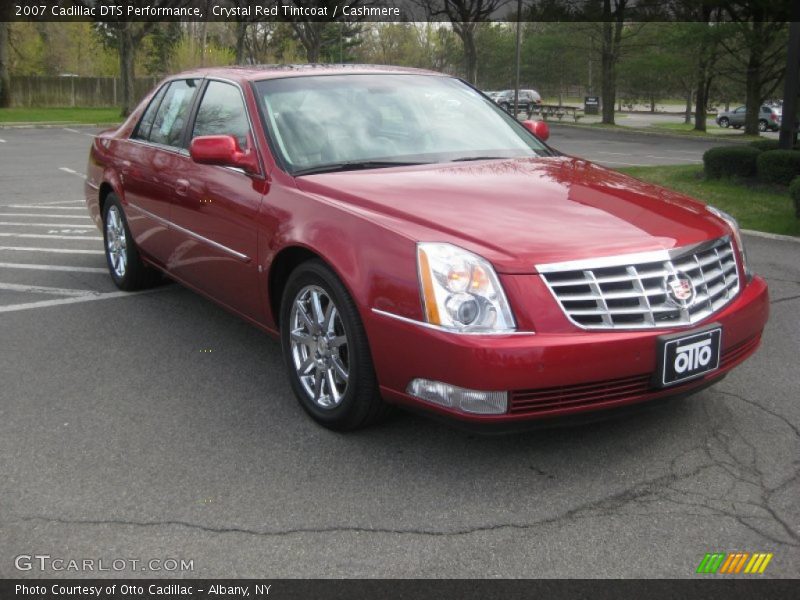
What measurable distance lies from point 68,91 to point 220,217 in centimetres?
5224

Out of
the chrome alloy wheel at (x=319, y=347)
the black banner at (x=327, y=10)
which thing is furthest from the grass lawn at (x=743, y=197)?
the black banner at (x=327, y=10)

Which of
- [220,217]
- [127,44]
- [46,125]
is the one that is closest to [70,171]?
[220,217]

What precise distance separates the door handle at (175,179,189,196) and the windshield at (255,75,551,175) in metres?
0.72

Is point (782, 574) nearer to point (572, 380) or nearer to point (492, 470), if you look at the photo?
point (572, 380)

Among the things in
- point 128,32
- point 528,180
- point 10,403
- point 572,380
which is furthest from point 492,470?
point 128,32

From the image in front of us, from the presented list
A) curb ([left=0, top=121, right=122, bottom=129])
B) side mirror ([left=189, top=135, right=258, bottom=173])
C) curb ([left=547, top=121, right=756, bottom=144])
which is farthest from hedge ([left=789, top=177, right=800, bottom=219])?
curb ([left=0, top=121, right=122, bottom=129])

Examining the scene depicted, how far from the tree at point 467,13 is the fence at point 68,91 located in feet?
58.3

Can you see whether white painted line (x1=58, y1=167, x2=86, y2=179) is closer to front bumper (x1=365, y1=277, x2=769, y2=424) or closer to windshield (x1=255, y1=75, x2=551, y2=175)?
windshield (x1=255, y1=75, x2=551, y2=175)

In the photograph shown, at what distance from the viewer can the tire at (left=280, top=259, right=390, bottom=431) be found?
136 inches

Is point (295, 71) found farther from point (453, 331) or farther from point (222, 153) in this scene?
point (453, 331)

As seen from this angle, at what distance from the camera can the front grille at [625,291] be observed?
310cm

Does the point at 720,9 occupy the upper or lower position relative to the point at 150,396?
upper

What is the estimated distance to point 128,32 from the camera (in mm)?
36031
